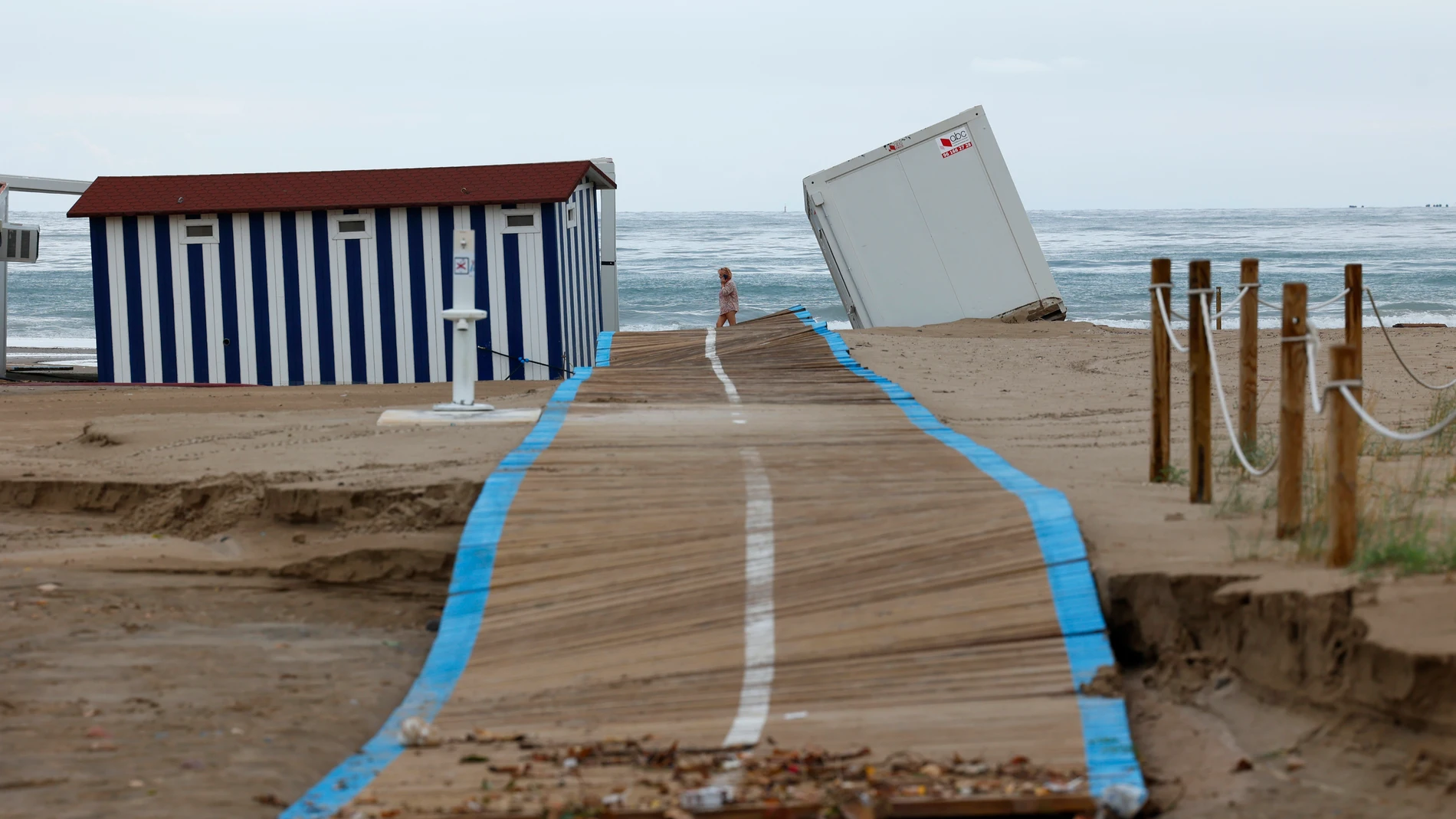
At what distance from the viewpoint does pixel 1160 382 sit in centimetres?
624

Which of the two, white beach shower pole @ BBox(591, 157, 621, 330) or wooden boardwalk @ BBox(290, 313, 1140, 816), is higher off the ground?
white beach shower pole @ BBox(591, 157, 621, 330)

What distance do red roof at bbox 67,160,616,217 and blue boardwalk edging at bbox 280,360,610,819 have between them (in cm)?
718

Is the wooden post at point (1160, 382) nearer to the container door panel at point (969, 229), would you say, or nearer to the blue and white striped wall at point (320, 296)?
the blue and white striped wall at point (320, 296)

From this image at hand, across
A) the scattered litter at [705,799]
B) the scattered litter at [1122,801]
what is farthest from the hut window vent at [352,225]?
the scattered litter at [1122,801]

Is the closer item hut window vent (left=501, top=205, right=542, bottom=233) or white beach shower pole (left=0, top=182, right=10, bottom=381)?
hut window vent (left=501, top=205, right=542, bottom=233)

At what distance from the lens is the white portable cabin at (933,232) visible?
54.2ft

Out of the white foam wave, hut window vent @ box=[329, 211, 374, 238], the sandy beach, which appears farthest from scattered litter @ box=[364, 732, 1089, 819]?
the white foam wave

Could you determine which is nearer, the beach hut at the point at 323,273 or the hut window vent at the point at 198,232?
the beach hut at the point at 323,273

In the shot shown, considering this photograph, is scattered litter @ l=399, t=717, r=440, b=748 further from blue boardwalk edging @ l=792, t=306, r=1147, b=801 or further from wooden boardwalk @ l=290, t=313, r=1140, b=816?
blue boardwalk edging @ l=792, t=306, r=1147, b=801

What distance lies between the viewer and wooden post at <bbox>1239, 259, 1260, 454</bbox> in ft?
20.1

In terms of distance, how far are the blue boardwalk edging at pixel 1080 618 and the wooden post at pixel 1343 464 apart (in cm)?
82

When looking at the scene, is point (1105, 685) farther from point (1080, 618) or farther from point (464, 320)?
point (464, 320)

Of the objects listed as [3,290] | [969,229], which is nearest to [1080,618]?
[969,229]

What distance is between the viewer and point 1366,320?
26219 millimetres
